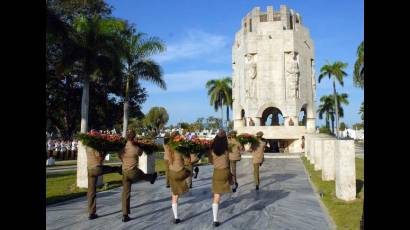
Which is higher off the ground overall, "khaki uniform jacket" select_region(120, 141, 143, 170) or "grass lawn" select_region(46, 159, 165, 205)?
"khaki uniform jacket" select_region(120, 141, 143, 170)

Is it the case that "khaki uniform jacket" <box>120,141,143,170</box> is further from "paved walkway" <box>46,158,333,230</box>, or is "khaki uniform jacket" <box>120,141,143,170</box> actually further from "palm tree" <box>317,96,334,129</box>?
"palm tree" <box>317,96,334,129</box>

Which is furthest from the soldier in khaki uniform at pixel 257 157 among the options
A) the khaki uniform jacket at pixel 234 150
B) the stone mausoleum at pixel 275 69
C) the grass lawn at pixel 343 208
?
the stone mausoleum at pixel 275 69

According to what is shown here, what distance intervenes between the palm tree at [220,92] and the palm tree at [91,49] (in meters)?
40.9

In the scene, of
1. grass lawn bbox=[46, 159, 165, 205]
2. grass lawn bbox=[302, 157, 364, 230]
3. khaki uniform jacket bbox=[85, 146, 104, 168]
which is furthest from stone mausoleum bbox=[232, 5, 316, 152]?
khaki uniform jacket bbox=[85, 146, 104, 168]

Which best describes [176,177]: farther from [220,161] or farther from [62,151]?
[62,151]

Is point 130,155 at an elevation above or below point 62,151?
above

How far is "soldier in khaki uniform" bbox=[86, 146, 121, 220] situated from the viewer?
28.6 feet

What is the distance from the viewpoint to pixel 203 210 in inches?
378

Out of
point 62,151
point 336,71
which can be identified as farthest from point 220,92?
point 62,151

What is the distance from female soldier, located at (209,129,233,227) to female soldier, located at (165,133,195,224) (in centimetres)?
68

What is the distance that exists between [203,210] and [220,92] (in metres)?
53.9

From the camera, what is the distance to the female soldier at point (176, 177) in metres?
8.39
